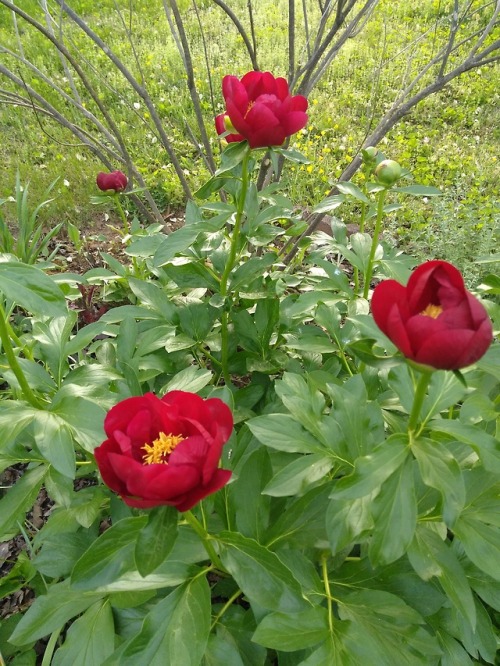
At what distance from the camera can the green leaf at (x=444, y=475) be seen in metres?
0.75

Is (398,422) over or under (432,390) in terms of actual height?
under

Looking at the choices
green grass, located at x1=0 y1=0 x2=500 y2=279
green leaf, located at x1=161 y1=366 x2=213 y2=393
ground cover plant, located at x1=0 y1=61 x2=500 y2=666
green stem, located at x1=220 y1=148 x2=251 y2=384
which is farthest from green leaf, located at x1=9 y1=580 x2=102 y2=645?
green grass, located at x1=0 y1=0 x2=500 y2=279

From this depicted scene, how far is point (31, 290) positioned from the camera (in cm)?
85

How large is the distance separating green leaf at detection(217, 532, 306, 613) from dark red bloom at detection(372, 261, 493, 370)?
0.39 meters

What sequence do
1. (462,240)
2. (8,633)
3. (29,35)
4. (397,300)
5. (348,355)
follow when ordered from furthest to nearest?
(29,35) → (462,240) → (348,355) → (8,633) → (397,300)

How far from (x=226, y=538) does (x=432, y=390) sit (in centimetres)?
43

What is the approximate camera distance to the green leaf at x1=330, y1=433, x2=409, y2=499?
30.4 inches

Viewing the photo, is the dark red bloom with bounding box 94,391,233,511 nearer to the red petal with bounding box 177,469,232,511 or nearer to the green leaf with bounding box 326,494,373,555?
the red petal with bounding box 177,469,232,511

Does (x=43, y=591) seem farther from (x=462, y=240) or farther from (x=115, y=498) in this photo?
(x=462, y=240)

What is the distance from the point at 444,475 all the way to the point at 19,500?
782 mm

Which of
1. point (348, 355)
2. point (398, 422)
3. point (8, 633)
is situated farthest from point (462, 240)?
point (8, 633)

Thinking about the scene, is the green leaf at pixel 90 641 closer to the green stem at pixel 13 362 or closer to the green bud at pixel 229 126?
the green stem at pixel 13 362

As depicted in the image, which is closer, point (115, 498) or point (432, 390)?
point (432, 390)

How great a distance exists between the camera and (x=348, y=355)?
60.7 inches
